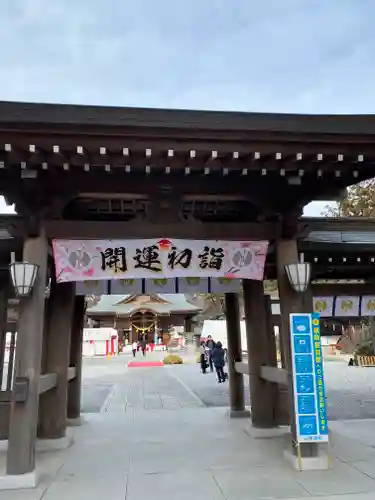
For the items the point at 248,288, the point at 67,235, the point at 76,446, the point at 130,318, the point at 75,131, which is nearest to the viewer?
the point at 75,131

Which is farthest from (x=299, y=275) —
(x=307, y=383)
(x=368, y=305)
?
(x=368, y=305)

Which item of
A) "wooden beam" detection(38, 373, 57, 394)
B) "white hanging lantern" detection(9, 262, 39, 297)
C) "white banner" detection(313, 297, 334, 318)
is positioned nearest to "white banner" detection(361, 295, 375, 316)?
"white banner" detection(313, 297, 334, 318)

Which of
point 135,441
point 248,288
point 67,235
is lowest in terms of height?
point 135,441

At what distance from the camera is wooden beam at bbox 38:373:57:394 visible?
232 inches

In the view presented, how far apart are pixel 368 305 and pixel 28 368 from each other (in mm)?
7577

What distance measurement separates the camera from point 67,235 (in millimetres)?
5758

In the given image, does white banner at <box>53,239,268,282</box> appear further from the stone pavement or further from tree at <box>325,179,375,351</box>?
tree at <box>325,179,375,351</box>

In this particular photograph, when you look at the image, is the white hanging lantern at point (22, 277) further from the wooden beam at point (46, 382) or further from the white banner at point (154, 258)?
the wooden beam at point (46, 382)

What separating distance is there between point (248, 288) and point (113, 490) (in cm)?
434

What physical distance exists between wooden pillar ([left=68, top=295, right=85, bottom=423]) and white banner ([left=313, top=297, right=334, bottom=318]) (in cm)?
524

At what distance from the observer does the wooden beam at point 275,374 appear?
6.23m

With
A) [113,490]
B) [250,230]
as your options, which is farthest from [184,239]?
[113,490]

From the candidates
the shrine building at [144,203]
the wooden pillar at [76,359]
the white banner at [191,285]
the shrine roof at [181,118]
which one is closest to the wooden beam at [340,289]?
the shrine building at [144,203]

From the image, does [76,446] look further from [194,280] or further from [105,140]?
[105,140]
